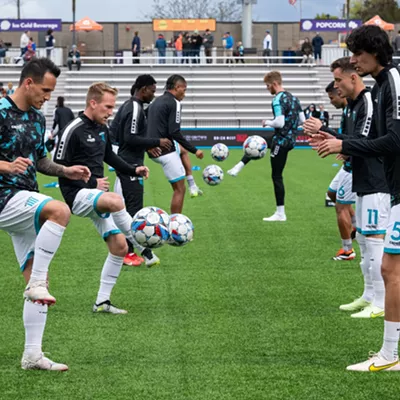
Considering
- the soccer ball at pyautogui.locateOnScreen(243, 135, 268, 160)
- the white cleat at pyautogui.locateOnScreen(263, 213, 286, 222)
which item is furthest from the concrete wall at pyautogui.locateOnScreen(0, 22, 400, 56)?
the white cleat at pyautogui.locateOnScreen(263, 213, 286, 222)

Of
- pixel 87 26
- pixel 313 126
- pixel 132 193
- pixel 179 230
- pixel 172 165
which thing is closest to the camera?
pixel 313 126

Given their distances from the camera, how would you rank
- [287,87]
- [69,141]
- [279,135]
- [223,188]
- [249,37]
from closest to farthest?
[69,141] < [279,135] < [223,188] < [287,87] < [249,37]

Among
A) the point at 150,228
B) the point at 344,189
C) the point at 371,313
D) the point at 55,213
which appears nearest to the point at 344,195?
the point at 344,189

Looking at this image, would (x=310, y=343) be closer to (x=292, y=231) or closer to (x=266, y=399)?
(x=266, y=399)

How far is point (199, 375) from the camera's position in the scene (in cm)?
604

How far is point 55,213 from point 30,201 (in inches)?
8.5

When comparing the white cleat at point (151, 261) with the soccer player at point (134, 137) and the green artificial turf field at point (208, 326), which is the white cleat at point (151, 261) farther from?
the soccer player at point (134, 137)

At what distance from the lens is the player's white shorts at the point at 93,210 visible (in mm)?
7977

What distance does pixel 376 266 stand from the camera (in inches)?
311

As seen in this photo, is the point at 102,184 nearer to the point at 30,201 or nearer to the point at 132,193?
the point at 30,201

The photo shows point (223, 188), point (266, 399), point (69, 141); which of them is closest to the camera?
point (266, 399)

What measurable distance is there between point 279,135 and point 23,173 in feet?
29.6

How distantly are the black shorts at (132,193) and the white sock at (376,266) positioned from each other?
12.6 ft

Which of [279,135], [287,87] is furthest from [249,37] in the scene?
[279,135]
